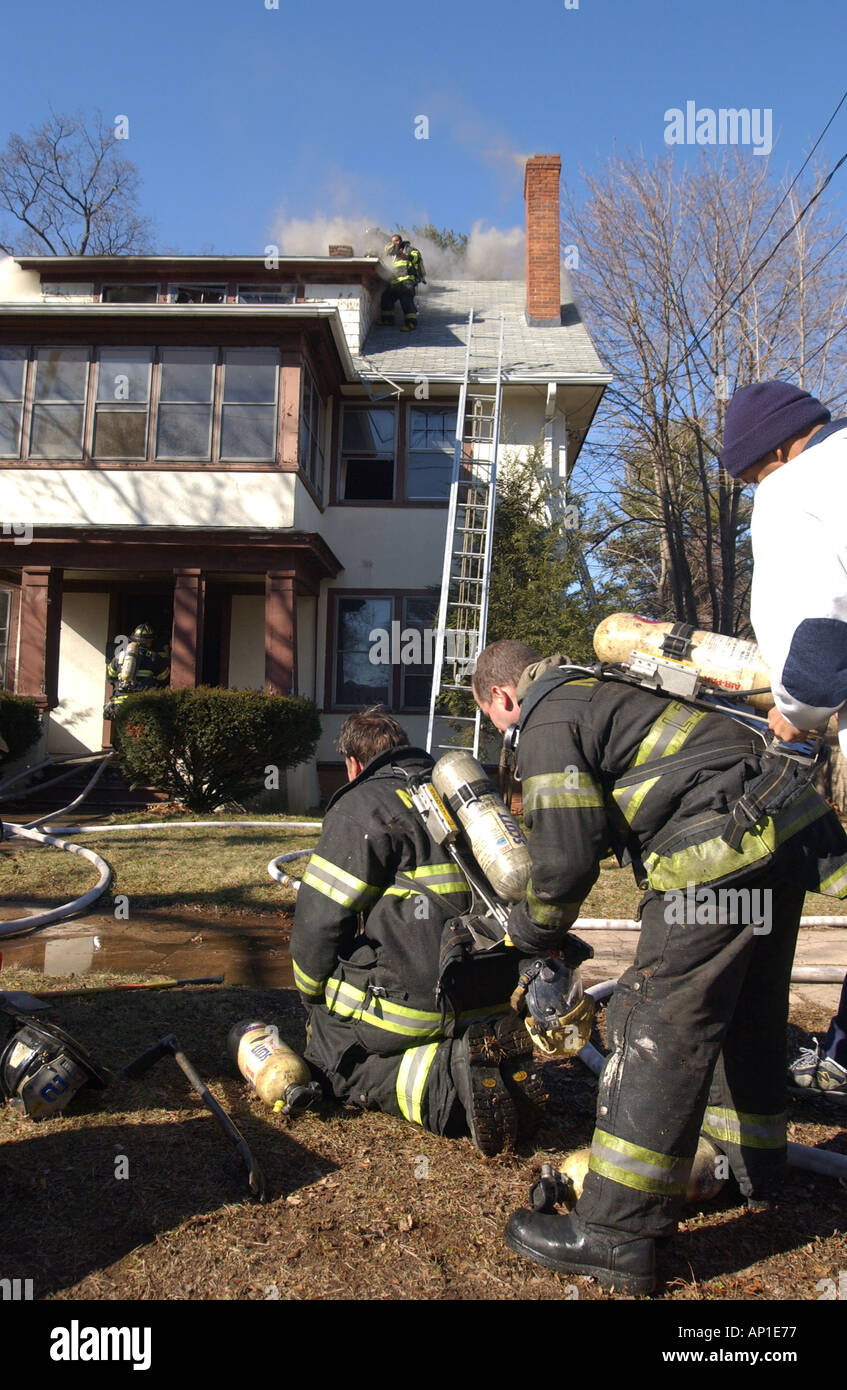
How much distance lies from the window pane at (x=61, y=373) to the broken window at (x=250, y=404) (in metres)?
2.02

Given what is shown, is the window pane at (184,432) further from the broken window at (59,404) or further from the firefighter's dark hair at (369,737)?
the firefighter's dark hair at (369,737)

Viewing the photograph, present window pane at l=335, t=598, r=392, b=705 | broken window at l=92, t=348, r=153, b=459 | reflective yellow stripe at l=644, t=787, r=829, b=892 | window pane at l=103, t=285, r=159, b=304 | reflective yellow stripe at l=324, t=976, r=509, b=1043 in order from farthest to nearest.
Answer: window pane at l=103, t=285, r=159, b=304
window pane at l=335, t=598, r=392, b=705
broken window at l=92, t=348, r=153, b=459
reflective yellow stripe at l=324, t=976, r=509, b=1043
reflective yellow stripe at l=644, t=787, r=829, b=892

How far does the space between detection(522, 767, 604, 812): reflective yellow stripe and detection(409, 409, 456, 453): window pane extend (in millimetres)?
12925

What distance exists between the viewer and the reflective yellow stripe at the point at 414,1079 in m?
3.09

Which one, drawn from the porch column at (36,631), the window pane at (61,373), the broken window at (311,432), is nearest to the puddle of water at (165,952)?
the porch column at (36,631)

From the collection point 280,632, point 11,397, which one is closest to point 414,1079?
point 280,632

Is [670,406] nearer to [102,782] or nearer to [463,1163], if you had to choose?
[102,782]

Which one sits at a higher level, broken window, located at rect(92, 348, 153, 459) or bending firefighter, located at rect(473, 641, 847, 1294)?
broken window, located at rect(92, 348, 153, 459)

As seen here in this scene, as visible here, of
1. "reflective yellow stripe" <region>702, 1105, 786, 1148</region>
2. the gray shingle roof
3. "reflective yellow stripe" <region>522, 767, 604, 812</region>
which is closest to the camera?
"reflective yellow stripe" <region>522, 767, 604, 812</region>

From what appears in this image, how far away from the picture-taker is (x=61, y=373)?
13.1 metres

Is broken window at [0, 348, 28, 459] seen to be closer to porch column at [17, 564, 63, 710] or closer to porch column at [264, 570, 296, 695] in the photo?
porch column at [17, 564, 63, 710]

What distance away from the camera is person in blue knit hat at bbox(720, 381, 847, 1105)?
223cm

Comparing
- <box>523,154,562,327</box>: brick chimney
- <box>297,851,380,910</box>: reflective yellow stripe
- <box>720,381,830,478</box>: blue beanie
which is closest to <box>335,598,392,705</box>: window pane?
<box>523,154,562,327</box>: brick chimney

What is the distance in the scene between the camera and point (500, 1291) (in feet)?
7.46
